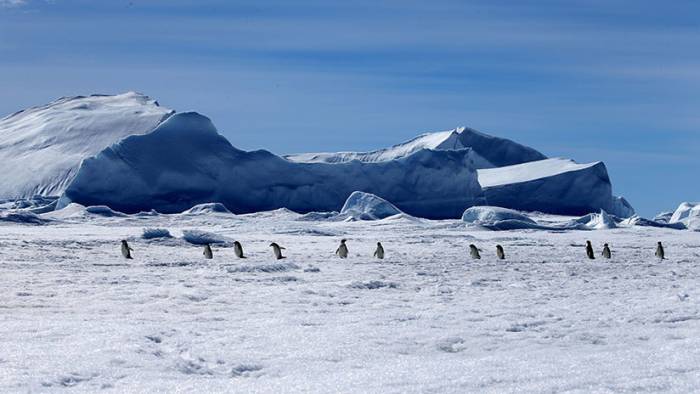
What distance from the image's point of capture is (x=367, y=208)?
45.8m

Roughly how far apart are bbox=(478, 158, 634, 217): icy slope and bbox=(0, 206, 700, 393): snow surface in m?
40.3

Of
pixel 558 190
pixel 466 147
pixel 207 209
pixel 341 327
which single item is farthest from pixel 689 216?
pixel 341 327

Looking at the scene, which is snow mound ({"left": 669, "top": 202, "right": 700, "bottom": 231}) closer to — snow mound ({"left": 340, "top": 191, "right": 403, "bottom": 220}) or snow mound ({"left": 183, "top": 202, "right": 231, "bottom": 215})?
snow mound ({"left": 340, "top": 191, "right": 403, "bottom": 220})

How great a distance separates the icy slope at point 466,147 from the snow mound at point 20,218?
33721 mm

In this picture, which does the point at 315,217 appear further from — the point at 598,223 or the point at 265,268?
the point at 265,268

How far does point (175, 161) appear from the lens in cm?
4947

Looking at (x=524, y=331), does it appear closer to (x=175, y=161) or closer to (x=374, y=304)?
(x=374, y=304)

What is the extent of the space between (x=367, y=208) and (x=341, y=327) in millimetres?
37297

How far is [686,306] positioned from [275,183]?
41418mm

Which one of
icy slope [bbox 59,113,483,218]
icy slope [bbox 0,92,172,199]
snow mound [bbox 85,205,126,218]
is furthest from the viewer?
icy slope [bbox 0,92,172,199]

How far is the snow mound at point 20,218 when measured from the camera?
38.1m

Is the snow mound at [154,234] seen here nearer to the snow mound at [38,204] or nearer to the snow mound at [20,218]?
the snow mound at [20,218]

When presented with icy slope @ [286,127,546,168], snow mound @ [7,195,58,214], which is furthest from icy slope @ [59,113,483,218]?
icy slope @ [286,127,546,168]

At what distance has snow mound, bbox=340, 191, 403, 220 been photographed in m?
45.5
